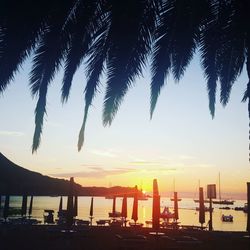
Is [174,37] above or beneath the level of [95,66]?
above

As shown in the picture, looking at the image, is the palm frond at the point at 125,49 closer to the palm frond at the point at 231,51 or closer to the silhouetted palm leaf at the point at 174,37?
the silhouetted palm leaf at the point at 174,37

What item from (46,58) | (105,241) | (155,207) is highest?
(46,58)

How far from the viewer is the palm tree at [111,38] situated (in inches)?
265

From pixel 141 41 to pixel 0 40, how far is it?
2.45 meters

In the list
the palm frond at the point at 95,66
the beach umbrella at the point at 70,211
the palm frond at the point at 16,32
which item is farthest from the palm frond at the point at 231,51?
the beach umbrella at the point at 70,211

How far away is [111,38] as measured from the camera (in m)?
7.15

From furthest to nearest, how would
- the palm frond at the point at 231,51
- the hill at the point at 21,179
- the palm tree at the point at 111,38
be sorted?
the hill at the point at 21,179, the palm frond at the point at 231,51, the palm tree at the point at 111,38

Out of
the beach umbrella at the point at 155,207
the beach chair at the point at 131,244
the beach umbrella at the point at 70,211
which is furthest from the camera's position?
the beach umbrella at the point at 70,211

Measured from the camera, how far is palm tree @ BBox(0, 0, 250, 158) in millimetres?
6727

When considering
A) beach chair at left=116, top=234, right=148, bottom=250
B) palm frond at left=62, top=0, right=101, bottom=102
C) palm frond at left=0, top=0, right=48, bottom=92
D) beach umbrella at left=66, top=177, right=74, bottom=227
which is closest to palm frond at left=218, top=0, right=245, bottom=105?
palm frond at left=62, top=0, right=101, bottom=102

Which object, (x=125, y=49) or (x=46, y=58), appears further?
(x=46, y=58)

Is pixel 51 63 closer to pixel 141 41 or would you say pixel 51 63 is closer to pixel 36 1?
pixel 36 1

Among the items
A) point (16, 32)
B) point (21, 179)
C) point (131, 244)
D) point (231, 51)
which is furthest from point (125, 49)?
point (21, 179)

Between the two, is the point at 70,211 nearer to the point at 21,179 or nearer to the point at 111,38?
the point at 21,179
